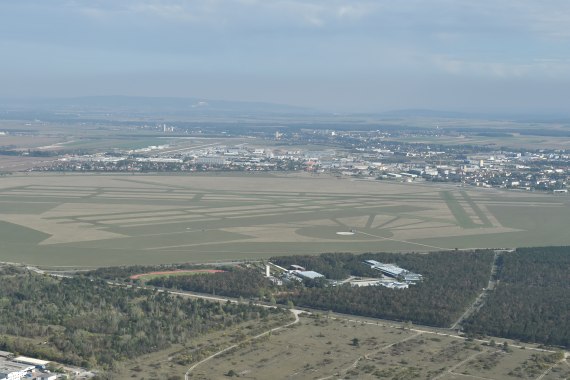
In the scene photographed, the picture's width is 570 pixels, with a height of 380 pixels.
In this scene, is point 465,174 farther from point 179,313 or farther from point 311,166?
point 179,313

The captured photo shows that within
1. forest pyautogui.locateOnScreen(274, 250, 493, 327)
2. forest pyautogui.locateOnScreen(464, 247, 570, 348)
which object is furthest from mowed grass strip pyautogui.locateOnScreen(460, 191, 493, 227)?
forest pyautogui.locateOnScreen(274, 250, 493, 327)

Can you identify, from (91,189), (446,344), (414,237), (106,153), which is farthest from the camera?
(106,153)

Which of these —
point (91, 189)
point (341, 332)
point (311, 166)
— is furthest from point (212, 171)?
point (341, 332)

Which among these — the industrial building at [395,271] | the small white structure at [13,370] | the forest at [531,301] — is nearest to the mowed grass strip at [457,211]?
the forest at [531,301]

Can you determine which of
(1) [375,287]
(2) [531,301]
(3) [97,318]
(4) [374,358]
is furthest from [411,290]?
(3) [97,318]

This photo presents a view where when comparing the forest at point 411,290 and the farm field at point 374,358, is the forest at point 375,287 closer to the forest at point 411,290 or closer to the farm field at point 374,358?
the forest at point 411,290

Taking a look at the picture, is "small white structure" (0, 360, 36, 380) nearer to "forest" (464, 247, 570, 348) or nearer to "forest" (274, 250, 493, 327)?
"forest" (274, 250, 493, 327)

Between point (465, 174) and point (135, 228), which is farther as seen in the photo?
point (465, 174)
